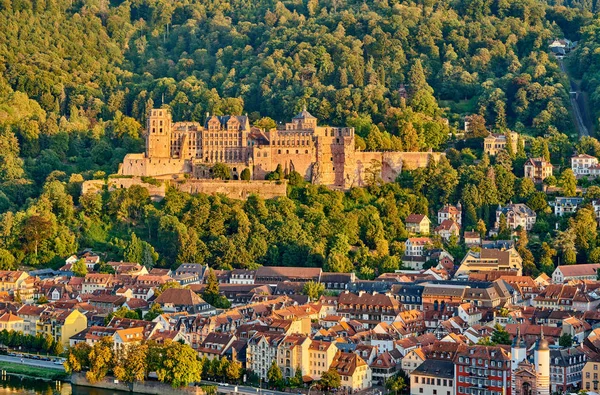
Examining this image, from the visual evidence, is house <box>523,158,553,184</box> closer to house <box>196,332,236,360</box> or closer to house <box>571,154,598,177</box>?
house <box>571,154,598,177</box>

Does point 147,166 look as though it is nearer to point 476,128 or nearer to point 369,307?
point 369,307

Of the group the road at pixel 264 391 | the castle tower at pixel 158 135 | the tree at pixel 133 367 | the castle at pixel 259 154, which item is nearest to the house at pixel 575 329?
the road at pixel 264 391

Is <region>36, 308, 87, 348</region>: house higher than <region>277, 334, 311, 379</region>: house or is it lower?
higher

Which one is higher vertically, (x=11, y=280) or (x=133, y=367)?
(x=11, y=280)

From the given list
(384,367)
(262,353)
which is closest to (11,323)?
(262,353)

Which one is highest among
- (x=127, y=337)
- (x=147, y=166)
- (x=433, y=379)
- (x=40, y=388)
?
(x=147, y=166)

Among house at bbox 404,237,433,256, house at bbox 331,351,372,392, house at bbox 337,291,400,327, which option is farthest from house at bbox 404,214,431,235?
house at bbox 331,351,372,392
